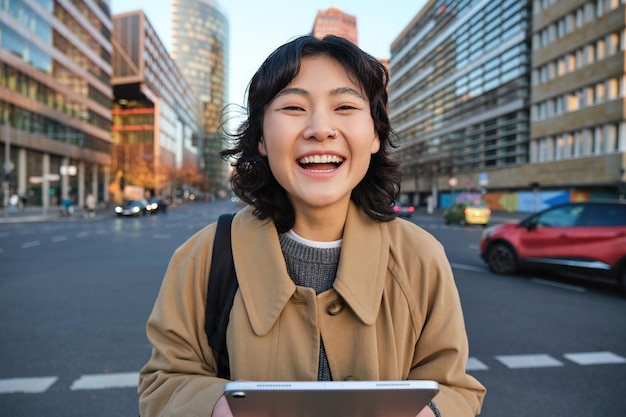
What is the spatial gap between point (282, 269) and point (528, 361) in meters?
3.52

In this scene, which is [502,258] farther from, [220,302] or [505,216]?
[505,216]

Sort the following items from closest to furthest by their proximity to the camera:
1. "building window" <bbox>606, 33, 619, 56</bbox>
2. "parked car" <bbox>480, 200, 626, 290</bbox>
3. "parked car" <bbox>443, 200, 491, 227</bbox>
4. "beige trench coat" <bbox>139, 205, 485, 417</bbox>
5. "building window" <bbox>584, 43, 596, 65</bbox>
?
"beige trench coat" <bbox>139, 205, 485, 417</bbox> < "parked car" <bbox>480, 200, 626, 290</bbox> < "parked car" <bbox>443, 200, 491, 227</bbox> < "building window" <bbox>606, 33, 619, 56</bbox> < "building window" <bbox>584, 43, 596, 65</bbox>

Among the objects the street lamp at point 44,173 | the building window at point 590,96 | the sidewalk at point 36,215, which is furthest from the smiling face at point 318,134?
the building window at point 590,96

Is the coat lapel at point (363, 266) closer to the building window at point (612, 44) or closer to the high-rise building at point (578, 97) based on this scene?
the high-rise building at point (578, 97)

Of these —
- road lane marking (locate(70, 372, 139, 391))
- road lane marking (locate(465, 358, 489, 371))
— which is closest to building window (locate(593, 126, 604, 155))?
road lane marking (locate(465, 358, 489, 371))

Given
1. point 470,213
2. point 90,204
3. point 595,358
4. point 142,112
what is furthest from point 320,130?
point 142,112

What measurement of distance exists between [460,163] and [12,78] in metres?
46.6

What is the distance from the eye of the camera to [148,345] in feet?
14.1

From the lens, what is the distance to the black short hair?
1.36 metres

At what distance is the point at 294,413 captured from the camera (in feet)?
3.13

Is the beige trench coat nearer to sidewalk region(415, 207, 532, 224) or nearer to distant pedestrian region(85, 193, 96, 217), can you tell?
sidewalk region(415, 207, 532, 224)

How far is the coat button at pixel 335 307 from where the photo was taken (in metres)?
1.25

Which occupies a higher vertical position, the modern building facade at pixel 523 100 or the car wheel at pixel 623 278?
the modern building facade at pixel 523 100

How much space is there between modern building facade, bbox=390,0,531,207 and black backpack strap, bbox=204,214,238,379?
112ft
